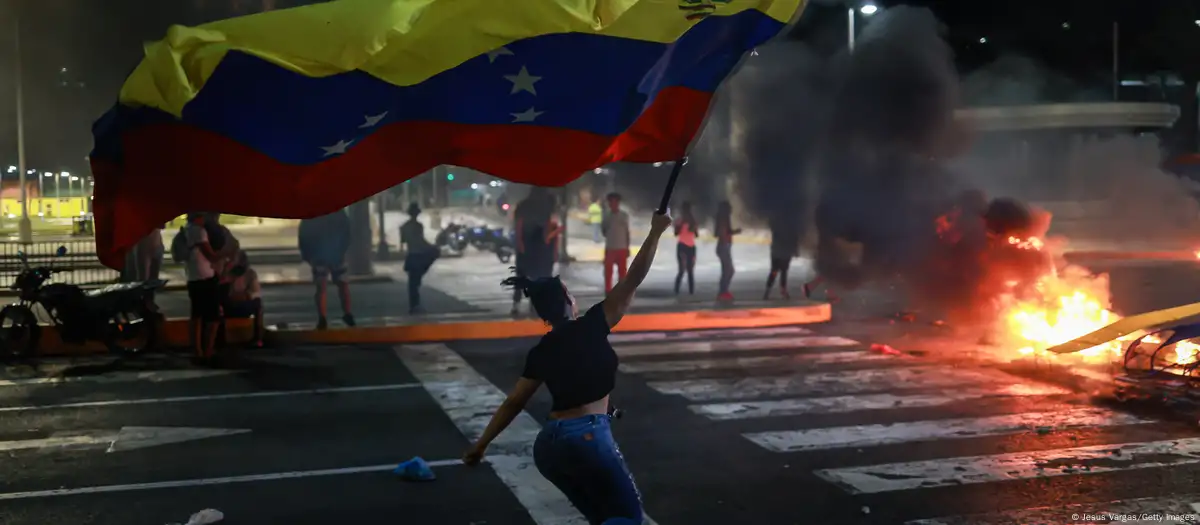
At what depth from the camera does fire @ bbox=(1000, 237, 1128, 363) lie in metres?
9.94

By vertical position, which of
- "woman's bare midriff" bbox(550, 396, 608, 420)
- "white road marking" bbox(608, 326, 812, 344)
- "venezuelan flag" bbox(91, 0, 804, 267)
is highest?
"venezuelan flag" bbox(91, 0, 804, 267)

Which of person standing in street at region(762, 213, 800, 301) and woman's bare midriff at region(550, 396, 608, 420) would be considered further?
person standing in street at region(762, 213, 800, 301)

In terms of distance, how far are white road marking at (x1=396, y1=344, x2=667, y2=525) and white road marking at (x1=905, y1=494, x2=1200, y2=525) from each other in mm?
1761

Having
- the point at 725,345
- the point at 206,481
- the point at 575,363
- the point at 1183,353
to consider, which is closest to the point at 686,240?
the point at 725,345

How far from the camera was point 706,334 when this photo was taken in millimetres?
12164

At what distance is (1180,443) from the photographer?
21.9 feet

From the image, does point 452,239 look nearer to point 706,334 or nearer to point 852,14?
point 852,14

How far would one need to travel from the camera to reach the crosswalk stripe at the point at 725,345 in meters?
10.9

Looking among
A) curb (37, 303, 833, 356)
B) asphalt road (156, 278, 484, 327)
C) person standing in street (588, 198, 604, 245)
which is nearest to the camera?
curb (37, 303, 833, 356)

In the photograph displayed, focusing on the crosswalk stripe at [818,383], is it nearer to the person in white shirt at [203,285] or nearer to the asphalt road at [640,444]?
the asphalt road at [640,444]

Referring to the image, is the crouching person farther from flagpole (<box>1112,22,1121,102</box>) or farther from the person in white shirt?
flagpole (<box>1112,22,1121,102</box>)

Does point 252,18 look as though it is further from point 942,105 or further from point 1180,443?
point 942,105

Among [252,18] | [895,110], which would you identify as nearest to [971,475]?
[252,18]

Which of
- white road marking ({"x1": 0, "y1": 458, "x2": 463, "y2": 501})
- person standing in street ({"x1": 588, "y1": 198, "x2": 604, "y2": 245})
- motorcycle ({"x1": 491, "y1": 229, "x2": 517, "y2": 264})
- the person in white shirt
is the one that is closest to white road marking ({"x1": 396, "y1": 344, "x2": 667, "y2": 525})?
white road marking ({"x1": 0, "y1": 458, "x2": 463, "y2": 501})
